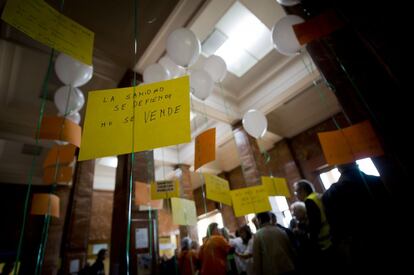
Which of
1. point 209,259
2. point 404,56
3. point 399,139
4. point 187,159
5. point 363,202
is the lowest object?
point 209,259

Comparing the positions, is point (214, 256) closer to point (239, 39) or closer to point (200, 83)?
point (200, 83)

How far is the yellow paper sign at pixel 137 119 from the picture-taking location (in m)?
0.65

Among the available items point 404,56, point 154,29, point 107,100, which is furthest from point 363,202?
point 154,29

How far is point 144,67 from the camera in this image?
2.64m

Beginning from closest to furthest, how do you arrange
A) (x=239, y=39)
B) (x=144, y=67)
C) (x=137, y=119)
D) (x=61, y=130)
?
(x=137, y=119) < (x=61, y=130) < (x=144, y=67) < (x=239, y=39)

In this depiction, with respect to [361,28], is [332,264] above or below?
below

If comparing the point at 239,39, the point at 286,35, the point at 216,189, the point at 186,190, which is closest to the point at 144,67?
the point at 239,39

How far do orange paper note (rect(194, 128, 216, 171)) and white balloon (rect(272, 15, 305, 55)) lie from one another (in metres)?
1.10

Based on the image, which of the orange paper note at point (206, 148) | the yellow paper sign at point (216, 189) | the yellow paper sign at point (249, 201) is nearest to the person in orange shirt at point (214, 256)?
the yellow paper sign at point (249, 201)

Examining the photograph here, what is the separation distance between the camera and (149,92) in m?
0.74

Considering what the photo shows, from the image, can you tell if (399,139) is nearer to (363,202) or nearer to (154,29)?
(363,202)

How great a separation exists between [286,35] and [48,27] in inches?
63.5

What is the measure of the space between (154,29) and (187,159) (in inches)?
124

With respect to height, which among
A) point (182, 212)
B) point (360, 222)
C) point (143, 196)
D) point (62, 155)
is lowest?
point (360, 222)
